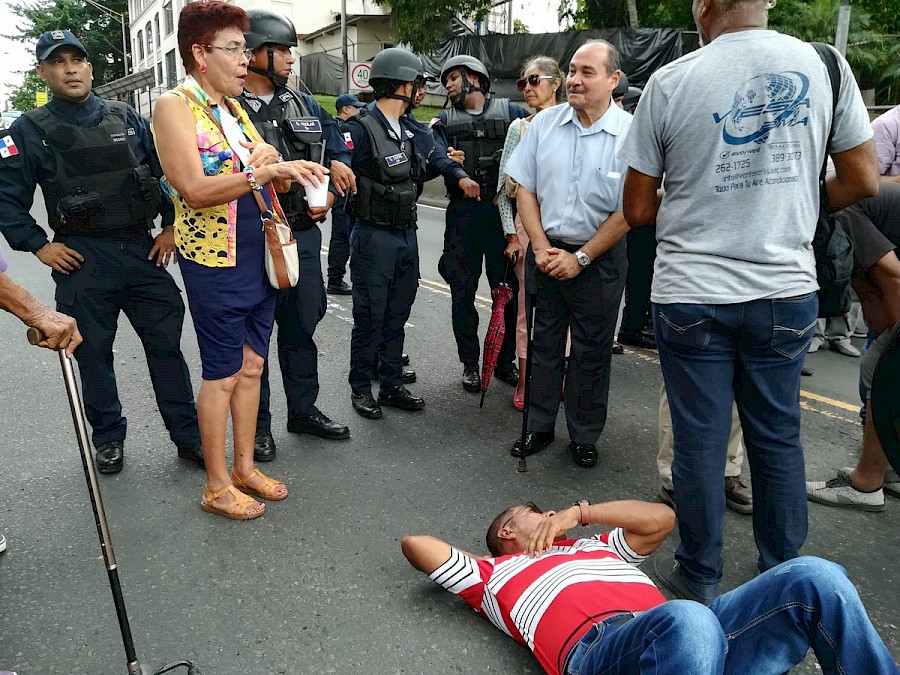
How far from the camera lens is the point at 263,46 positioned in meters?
3.50

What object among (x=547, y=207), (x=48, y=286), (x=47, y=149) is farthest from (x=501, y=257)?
(x=48, y=286)

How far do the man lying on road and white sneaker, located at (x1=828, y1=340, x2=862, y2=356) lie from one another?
3.97 metres

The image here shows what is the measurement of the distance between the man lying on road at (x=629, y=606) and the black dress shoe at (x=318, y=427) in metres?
1.56

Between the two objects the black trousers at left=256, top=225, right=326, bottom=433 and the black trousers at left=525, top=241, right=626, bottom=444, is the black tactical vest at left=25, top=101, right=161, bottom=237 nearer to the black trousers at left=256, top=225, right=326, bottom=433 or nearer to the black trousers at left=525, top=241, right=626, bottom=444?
the black trousers at left=256, top=225, right=326, bottom=433

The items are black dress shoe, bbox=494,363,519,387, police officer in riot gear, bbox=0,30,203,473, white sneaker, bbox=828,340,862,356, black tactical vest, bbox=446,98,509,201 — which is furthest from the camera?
white sneaker, bbox=828,340,862,356

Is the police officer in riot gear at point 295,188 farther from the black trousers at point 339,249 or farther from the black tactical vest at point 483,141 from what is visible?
the black trousers at point 339,249

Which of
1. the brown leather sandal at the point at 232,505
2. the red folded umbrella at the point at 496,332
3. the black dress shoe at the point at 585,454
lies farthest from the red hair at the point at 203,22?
the black dress shoe at the point at 585,454

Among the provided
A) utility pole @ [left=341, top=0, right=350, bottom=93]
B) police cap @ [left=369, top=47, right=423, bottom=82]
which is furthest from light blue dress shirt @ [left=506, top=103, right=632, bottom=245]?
utility pole @ [left=341, top=0, right=350, bottom=93]

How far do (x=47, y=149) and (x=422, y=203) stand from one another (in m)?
13.2

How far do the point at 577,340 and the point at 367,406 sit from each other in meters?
1.38

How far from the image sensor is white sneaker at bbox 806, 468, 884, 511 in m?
3.27

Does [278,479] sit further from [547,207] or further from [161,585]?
[547,207]

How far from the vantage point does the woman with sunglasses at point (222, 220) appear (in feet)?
9.19

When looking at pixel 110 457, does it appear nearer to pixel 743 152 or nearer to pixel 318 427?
pixel 318 427
